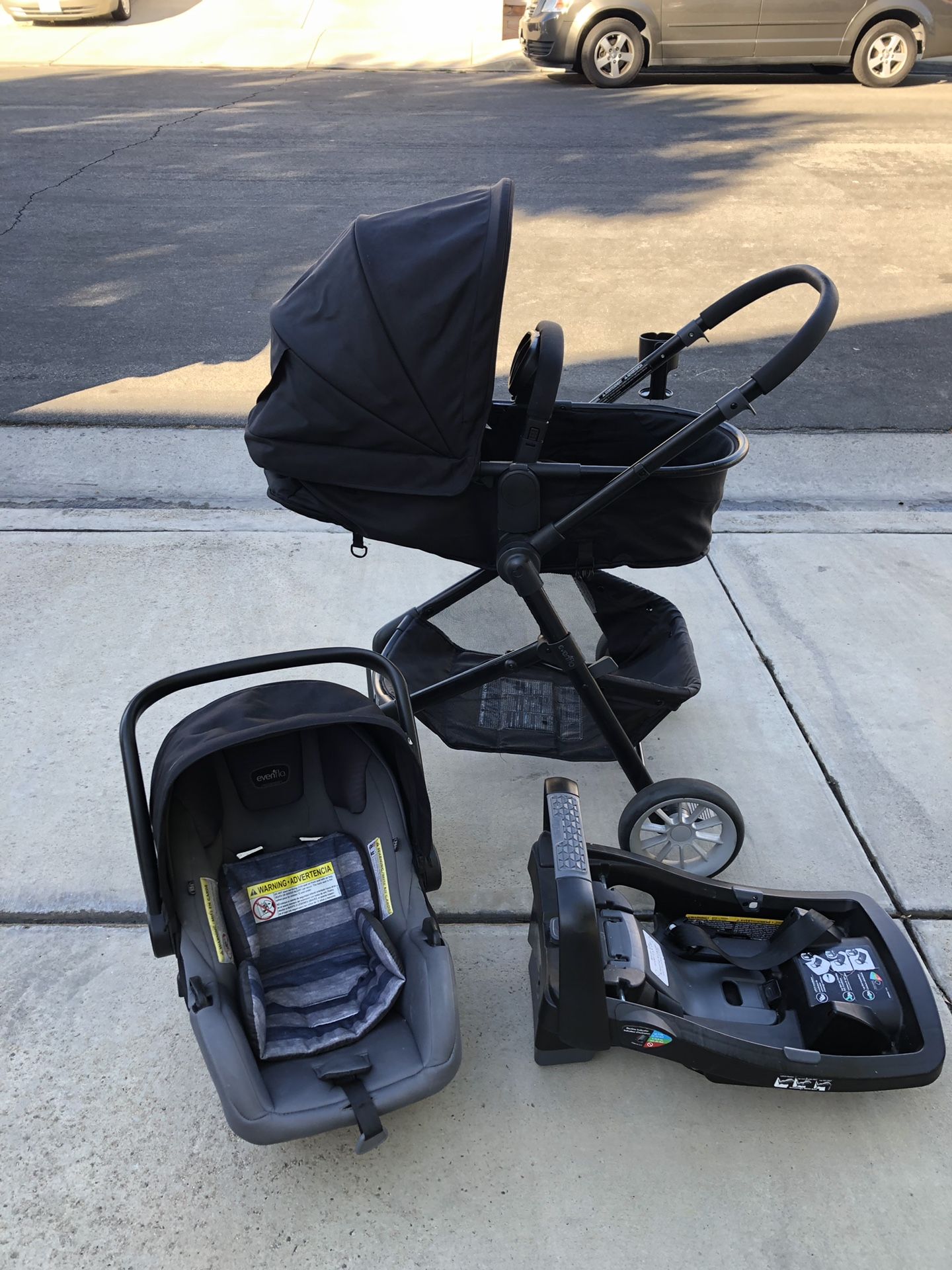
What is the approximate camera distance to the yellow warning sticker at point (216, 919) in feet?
7.11

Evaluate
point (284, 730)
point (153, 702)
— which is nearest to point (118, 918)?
point (153, 702)

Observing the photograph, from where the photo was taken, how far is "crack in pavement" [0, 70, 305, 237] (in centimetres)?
762

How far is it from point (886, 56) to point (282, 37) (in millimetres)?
8144

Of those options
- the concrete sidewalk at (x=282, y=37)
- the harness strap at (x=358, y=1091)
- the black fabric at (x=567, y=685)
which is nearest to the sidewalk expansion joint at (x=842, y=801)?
the black fabric at (x=567, y=685)

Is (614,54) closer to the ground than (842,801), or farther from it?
farther from it

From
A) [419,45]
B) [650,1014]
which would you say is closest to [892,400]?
[650,1014]

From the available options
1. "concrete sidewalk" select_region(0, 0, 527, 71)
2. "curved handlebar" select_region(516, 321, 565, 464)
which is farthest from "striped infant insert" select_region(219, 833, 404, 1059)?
"concrete sidewalk" select_region(0, 0, 527, 71)

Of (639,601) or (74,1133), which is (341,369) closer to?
(639,601)

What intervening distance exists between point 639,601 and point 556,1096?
147 centimetres

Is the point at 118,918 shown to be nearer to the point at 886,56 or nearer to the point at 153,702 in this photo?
the point at 153,702

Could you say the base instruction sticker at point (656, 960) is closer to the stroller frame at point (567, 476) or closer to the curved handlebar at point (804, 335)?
the stroller frame at point (567, 476)

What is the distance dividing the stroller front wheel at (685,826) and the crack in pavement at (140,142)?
6.93 m

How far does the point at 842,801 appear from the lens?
2.88 metres

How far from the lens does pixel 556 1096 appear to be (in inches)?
84.5
